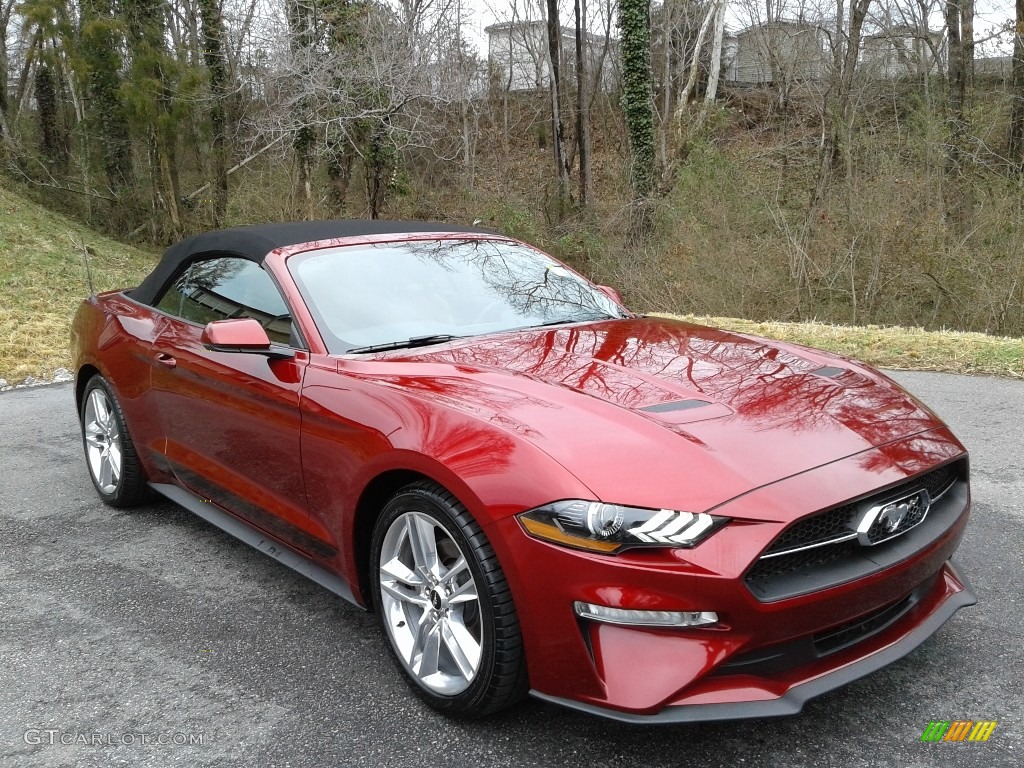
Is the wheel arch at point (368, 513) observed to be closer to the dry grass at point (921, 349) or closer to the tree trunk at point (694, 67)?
the dry grass at point (921, 349)

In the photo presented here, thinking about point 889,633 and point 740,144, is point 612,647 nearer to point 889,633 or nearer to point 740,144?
point 889,633

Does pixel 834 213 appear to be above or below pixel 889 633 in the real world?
above

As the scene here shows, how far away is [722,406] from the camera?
8.70 feet

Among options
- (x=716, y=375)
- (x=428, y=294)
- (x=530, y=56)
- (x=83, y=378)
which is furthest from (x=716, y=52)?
(x=716, y=375)

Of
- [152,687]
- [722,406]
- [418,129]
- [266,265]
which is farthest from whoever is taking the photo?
[418,129]

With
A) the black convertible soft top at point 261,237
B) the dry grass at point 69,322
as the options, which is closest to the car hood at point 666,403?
the black convertible soft top at point 261,237

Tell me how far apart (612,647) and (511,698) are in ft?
1.42

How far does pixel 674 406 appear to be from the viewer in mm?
2633

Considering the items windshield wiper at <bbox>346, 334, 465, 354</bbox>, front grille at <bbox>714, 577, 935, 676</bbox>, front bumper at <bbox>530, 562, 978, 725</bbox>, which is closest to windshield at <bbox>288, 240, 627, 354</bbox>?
windshield wiper at <bbox>346, 334, 465, 354</bbox>

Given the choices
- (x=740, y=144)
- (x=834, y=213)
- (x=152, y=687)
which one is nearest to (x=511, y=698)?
(x=152, y=687)

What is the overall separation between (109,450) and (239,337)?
6.64 feet

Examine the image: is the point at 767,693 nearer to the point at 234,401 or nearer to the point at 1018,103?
the point at 234,401

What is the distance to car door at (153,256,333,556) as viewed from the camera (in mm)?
3213

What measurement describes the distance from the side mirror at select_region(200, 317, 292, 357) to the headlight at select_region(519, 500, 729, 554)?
1511mm
